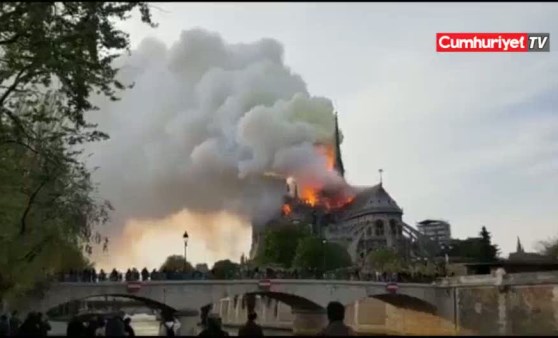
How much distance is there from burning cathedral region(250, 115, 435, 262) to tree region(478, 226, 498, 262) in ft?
113

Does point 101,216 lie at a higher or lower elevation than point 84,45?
lower

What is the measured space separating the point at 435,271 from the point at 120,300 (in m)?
38.8

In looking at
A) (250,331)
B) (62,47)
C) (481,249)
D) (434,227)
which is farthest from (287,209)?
(250,331)

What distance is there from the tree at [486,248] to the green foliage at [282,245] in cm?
2584

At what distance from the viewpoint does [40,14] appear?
16.4 m

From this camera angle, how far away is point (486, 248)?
9144 centimetres

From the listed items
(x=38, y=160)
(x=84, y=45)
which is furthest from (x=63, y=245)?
(x=84, y=45)

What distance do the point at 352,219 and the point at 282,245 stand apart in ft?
111

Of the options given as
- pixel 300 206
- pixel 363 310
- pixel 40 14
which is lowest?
pixel 363 310

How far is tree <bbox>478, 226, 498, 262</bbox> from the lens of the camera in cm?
8878

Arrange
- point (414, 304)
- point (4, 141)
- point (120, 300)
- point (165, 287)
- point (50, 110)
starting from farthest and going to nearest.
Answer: point (120, 300) < point (414, 304) < point (165, 287) < point (50, 110) < point (4, 141)

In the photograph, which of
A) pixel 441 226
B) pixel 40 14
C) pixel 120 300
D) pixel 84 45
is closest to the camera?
pixel 40 14

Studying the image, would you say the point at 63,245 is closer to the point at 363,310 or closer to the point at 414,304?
the point at 414,304

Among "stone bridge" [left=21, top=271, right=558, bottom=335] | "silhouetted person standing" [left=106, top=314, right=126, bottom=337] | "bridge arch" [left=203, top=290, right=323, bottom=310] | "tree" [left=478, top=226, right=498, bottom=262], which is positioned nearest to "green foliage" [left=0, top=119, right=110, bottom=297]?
"silhouetted person standing" [left=106, top=314, right=126, bottom=337]
